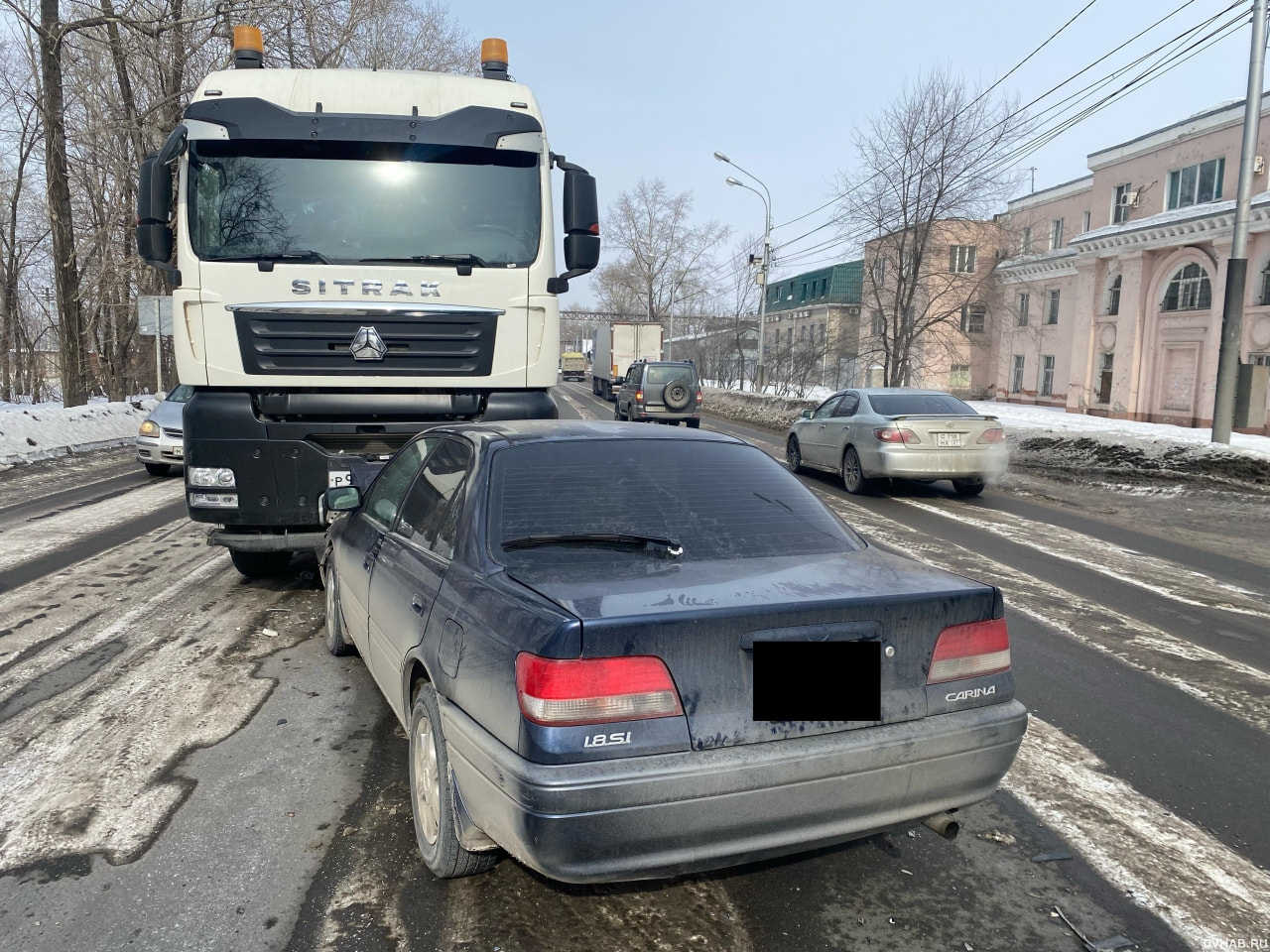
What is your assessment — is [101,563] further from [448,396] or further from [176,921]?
[176,921]

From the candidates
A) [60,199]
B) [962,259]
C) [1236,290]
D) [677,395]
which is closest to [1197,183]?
[962,259]

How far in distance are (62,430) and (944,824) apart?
725 inches

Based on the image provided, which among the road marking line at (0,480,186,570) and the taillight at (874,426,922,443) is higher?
the taillight at (874,426,922,443)

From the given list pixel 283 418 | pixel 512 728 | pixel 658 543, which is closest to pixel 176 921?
pixel 512 728

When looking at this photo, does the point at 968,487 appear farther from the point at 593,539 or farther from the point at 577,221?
the point at 593,539

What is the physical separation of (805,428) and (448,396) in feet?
28.5

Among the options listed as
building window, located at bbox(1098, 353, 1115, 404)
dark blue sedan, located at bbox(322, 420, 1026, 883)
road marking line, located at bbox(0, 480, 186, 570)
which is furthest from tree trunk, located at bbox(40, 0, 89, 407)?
building window, located at bbox(1098, 353, 1115, 404)

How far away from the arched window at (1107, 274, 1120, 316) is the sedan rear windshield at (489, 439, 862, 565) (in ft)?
115

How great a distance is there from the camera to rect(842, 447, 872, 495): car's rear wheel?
1218cm

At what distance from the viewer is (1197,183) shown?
2958 cm

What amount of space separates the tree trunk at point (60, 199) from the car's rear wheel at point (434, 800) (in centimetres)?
2031

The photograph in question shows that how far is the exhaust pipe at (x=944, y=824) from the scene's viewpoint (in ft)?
9.12

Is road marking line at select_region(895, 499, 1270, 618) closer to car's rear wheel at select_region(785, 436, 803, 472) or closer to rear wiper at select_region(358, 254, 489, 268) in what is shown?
car's rear wheel at select_region(785, 436, 803, 472)

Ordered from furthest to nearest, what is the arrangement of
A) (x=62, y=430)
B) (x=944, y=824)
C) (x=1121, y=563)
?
(x=62, y=430), (x=1121, y=563), (x=944, y=824)
